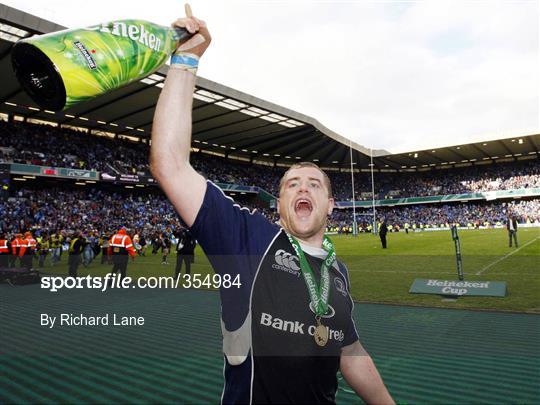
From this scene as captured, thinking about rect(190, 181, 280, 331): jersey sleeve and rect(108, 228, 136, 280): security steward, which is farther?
rect(108, 228, 136, 280): security steward

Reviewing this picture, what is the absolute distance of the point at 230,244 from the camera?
1748mm

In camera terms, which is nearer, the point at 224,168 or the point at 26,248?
the point at 26,248

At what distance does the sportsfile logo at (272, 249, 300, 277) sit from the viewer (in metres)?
1.85

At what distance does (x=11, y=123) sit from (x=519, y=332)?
42777 mm

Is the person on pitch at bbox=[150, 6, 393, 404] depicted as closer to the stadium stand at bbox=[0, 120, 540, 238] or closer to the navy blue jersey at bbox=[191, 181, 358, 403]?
the navy blue jersey at bbox=[191, 181, 358, 403]

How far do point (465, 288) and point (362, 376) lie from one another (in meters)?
8.98

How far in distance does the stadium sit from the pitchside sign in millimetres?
185

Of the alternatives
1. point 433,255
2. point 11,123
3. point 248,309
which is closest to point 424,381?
point 248,309

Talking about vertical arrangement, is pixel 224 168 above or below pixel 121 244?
above

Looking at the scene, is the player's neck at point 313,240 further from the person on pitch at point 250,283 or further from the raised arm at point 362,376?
the raised arm at point 362,376

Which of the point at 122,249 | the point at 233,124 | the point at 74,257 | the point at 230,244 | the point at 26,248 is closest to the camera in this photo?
the point at 230,244

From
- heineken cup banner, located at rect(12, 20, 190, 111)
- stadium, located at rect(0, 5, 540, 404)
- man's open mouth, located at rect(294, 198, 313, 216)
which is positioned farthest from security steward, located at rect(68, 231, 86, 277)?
man's open mouth, located at rect(294, 198, 313, 216)

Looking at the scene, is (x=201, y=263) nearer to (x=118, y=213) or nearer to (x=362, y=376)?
(x=362, y=376)

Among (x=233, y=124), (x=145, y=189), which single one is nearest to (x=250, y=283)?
(x=233, y=124)
